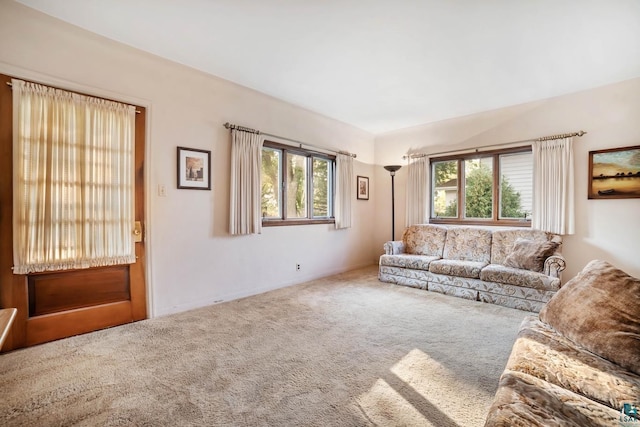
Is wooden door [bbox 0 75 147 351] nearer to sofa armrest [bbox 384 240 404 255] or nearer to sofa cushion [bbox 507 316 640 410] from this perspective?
sofa cushion [bbox 507 316 640 410]

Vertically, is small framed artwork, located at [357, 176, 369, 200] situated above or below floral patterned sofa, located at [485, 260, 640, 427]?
above

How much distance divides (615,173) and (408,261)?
2.75 meters

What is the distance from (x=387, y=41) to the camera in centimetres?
266

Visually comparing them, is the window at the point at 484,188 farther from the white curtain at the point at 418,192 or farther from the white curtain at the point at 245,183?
the white curtain at the point at 245,183

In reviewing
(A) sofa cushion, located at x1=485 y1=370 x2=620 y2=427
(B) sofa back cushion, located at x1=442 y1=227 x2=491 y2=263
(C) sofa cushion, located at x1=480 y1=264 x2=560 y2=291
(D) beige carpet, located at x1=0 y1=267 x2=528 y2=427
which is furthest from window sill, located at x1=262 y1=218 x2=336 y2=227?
(A) sofa cushion, located at x1=485 y1=370 x2=620 y2=427

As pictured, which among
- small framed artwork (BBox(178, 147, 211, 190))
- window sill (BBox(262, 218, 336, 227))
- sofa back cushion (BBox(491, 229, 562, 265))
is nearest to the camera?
small framed artwork (BBox(178, 147, 211, 190))

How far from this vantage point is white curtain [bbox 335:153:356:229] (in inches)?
199

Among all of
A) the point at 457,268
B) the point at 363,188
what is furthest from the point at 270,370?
the point at 363,188

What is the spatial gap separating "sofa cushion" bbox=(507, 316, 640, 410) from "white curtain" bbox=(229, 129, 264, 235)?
9.76 ft

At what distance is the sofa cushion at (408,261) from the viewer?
13.7 ft

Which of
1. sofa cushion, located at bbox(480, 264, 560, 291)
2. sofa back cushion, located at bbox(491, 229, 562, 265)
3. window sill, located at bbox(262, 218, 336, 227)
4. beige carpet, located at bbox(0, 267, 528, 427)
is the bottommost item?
beige carpet, located at bbox(0, 267, 528, 427)

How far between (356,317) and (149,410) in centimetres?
197
